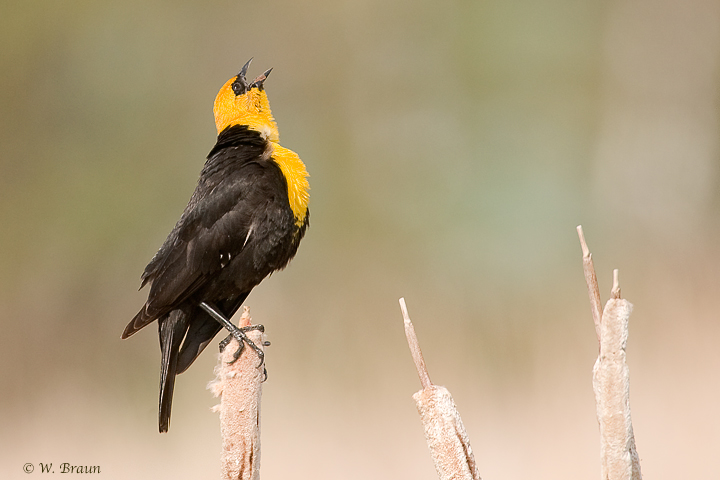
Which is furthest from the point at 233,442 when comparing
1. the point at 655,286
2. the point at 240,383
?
the point at 655,286

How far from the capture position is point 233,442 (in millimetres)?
1654

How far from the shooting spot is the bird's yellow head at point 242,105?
9.43ft

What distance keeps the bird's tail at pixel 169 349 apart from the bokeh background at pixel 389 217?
1.59m

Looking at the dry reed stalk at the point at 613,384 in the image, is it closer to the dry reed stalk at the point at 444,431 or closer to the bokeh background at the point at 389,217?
the dry reed stalk at the point at 444,431

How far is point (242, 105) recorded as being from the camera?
291 centimetres

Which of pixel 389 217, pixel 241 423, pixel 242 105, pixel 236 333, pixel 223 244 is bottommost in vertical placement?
pixel 241 423

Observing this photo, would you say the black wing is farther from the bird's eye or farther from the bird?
the bird's eye

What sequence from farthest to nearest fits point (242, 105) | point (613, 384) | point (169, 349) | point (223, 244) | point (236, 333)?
point (242, 105), point (223, 244), point (169, 349), point (236, 333), point (613, 384)

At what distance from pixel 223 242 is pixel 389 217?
8.60ft

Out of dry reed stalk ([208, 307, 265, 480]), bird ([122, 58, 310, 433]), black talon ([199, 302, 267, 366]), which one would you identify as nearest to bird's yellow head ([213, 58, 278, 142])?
bird ([122, 58, 310, 433])

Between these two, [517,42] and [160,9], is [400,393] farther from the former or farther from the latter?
[160,9]

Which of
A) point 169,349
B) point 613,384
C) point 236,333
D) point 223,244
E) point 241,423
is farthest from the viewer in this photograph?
point 223,244

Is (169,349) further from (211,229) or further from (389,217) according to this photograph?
(389,217)

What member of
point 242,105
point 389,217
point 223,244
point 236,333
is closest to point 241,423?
point 236,333
